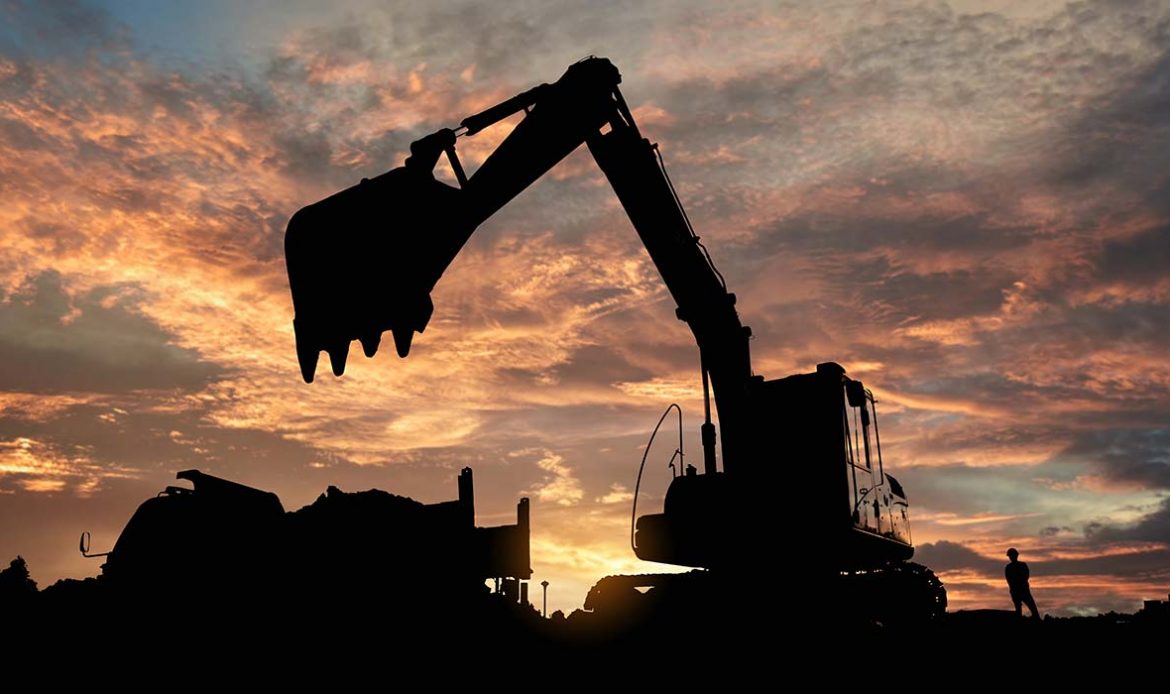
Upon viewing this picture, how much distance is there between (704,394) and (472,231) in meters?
4.07

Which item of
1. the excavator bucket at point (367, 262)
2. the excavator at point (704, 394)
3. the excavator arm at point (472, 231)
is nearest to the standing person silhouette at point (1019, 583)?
the excavator at point (704, 394)

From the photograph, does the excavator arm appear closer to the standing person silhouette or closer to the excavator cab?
the excavator cab

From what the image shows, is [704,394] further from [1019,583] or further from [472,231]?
[1019,583]

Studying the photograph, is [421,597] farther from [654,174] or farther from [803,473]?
[654,174]

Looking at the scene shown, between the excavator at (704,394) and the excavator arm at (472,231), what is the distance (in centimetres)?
2

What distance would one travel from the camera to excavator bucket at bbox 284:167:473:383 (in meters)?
10.1

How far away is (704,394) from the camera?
1326cm

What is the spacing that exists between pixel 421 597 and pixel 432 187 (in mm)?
4687

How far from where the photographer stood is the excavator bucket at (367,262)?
1008 cm

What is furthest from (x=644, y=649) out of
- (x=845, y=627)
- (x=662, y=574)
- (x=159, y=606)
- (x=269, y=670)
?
(x=159, y=606)

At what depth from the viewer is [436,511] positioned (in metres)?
12.3

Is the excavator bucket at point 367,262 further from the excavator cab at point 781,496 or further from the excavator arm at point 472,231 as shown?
the excavator cab at point 781,496

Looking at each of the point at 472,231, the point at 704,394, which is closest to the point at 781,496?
the point at 704,394

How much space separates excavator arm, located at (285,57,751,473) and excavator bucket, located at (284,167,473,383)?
1 cm
